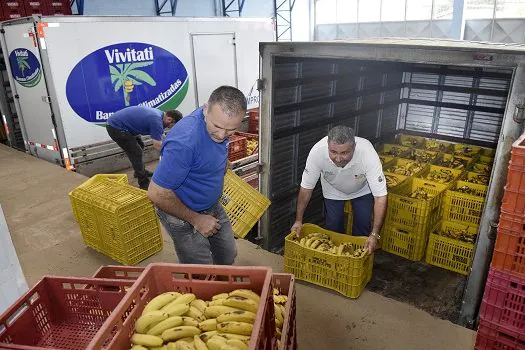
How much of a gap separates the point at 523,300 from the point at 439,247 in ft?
8.14

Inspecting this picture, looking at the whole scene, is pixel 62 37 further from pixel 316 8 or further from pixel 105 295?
pixel 316 8

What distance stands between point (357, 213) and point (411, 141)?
386cm

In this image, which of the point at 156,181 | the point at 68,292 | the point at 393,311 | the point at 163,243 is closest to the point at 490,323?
the point at 393,311

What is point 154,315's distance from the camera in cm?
213

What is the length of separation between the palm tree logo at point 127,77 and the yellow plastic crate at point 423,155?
231 inches

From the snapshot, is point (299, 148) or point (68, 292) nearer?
point (68, 292)

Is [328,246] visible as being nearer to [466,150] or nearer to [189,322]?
[189,322]

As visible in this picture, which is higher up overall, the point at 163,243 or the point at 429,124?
the point at 429,124

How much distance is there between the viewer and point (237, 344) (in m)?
1.94

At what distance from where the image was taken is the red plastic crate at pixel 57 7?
13.0 m

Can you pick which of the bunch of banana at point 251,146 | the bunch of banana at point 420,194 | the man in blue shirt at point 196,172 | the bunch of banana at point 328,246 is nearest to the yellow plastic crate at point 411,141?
the bunch of banana at point 420,194

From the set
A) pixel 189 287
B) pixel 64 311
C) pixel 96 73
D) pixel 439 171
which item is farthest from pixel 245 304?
pixel 96 73

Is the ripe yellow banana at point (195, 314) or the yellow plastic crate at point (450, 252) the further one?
the yellow plastic crate at point (450, 252)

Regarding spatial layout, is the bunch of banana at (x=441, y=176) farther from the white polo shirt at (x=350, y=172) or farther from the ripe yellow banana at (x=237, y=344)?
the ripe yellow banana at (x=237, y=344)
